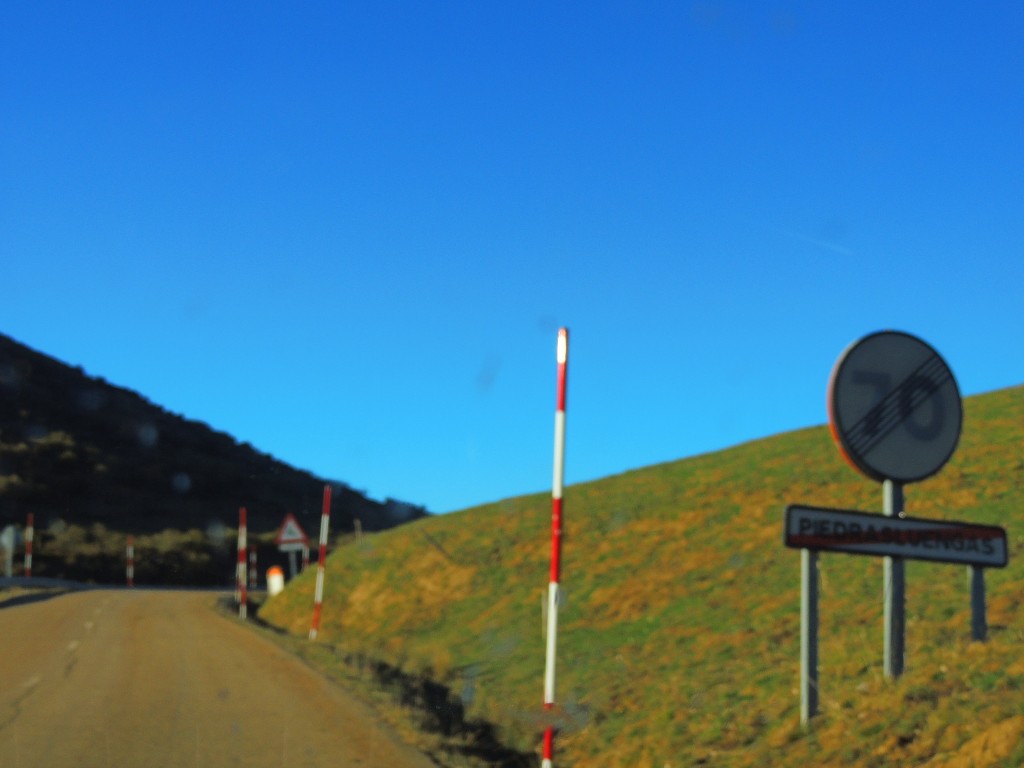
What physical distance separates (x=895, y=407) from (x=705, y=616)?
25.7ft

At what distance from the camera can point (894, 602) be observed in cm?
911

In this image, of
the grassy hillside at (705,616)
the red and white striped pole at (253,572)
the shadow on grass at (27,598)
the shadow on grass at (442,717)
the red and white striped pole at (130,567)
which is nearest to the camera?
the grassy hillside at (705,616)

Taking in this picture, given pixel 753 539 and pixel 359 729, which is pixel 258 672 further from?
pixel 753 539

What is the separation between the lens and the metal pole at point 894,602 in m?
9.08

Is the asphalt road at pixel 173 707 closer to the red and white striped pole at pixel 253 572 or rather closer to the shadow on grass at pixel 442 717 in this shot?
the shadow on grass at pixel 442 717

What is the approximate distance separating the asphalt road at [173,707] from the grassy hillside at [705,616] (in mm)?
2476

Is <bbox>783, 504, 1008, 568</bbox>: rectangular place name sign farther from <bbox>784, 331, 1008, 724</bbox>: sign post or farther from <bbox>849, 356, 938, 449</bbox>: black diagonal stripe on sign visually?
<bbox>849, 356, 938, 449</bbox>: black diagonal stripe on sign

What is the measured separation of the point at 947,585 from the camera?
47.3 ft

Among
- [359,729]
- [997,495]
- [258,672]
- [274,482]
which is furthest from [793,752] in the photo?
[274,482]

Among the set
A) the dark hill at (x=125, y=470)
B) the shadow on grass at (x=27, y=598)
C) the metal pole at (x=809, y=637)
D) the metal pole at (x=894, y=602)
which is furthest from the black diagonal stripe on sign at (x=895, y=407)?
the dark hill at (x=125, y=470)

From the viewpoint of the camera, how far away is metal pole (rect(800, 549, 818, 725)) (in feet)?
29.9

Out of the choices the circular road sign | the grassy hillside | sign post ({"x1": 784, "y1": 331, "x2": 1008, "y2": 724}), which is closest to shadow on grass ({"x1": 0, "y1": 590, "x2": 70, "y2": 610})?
the grassy hillside

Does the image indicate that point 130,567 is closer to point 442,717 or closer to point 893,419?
point 442,717

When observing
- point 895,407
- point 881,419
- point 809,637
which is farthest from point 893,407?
point 809,637
